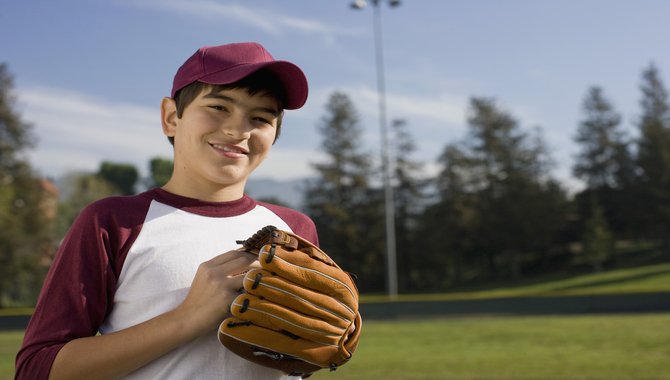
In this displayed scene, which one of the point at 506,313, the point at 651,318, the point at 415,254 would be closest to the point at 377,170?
the point at 415,254

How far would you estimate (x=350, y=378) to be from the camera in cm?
956

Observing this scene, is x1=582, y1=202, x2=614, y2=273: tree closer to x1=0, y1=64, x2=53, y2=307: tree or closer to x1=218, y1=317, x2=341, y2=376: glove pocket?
x1=0, y1=64, x2=53, y2=307: tree

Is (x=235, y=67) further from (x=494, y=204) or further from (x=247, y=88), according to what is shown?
(x=494, y=204)

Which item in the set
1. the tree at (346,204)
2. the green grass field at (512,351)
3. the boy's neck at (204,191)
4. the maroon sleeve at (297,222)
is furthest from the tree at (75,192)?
the boy's neck at (204,191)

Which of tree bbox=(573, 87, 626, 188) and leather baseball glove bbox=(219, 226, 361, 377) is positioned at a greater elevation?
tree bbox=(573, 87, 626, 188)

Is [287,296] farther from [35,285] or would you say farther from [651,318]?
[35,285]

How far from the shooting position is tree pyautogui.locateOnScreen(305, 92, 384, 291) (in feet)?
190

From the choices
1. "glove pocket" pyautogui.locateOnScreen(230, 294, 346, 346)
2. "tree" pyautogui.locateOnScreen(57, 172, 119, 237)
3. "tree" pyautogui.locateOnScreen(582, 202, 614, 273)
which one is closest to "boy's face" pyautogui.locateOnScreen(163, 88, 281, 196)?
"glove pocket" pyautogui.locateOnScreen(230, 294, 346, 346)

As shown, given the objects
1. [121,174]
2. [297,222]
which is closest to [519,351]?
[297,222]

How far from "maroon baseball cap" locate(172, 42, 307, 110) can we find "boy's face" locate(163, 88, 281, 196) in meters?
0.04

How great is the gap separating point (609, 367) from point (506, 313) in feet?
43.5

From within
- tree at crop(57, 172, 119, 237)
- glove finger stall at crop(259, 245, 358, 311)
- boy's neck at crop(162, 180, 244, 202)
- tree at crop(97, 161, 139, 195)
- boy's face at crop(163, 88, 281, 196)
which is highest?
tree at crop(97, 161, 139, 195)

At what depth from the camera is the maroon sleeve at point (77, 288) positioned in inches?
57.7

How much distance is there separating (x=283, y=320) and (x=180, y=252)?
280mm
